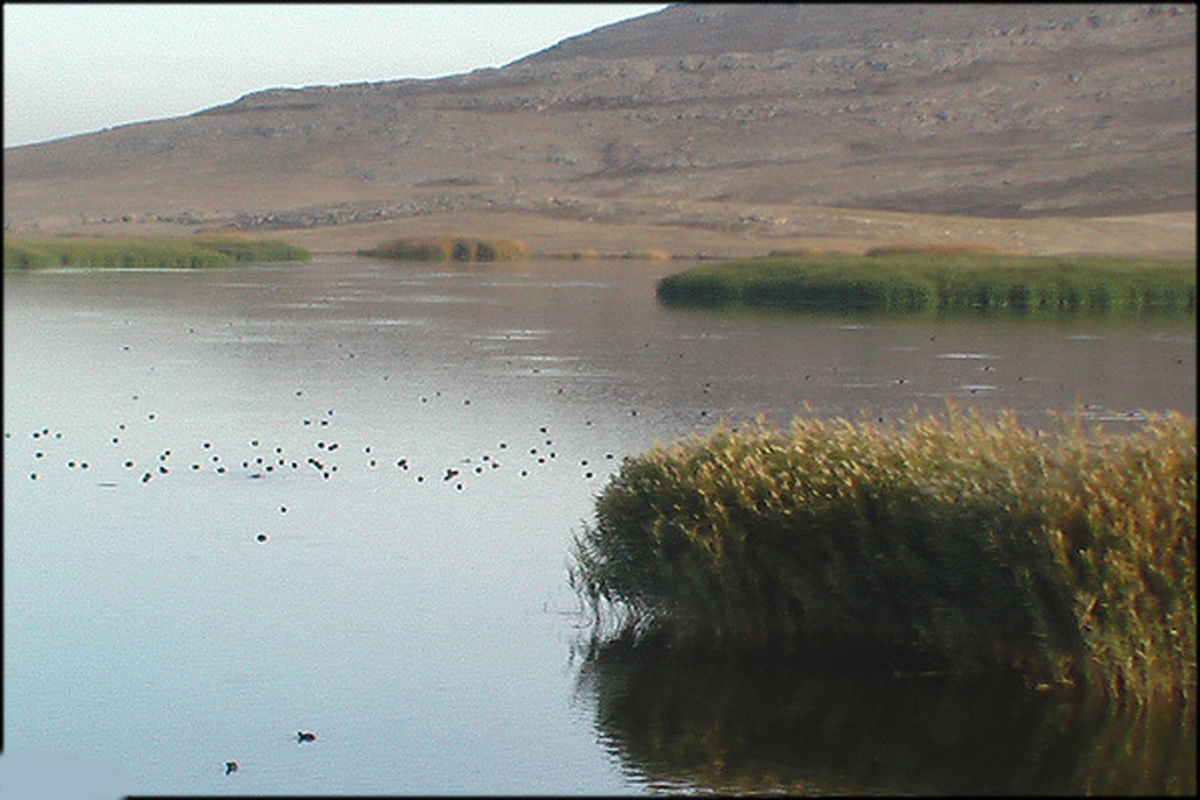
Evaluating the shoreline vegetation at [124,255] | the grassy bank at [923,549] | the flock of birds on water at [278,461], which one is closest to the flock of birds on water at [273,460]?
the flock of birds on water at [278,461]

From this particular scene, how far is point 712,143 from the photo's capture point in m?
165

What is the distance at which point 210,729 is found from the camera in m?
11.9

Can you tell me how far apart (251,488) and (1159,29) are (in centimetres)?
16295

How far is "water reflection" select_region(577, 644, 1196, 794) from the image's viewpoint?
11023 millimetres

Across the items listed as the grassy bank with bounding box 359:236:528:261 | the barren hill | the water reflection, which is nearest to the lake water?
the water reflection

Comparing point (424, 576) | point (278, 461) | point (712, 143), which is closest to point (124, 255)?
point (278, 461)

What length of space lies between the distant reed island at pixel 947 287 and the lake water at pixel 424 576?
13.6 m

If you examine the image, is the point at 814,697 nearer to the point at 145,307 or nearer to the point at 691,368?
the point at 691,368

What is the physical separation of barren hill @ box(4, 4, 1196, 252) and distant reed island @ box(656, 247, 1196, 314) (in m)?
50.2

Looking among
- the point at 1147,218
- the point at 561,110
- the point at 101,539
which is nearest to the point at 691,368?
the point at 101,539

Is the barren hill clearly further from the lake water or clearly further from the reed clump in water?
the lake water

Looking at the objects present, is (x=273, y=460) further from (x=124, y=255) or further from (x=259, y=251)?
(x=259, y=251)

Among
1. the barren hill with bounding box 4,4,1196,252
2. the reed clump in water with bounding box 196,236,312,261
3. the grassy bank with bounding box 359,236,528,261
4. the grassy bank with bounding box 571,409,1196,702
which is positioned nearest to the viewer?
the grassy bank with bounding box 571,409,1196,702

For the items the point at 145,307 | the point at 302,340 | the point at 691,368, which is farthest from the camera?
the point at 145,307
